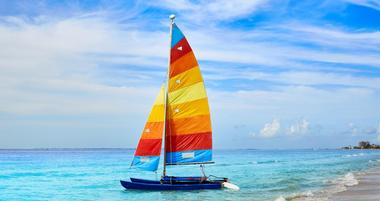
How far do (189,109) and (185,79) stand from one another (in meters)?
1.84

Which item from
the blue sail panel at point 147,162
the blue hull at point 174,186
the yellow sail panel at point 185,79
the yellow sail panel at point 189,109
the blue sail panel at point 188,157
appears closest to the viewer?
the blue hull at point 174,186

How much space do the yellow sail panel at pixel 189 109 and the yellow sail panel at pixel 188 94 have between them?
0.24 metres

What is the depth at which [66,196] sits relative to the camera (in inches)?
1442

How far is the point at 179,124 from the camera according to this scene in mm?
30453

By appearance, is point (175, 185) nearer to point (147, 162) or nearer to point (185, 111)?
point (147, 162)

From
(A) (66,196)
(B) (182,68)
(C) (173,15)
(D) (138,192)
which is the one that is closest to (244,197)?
(D) (138,192)

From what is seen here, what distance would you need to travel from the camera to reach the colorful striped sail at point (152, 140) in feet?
97.3

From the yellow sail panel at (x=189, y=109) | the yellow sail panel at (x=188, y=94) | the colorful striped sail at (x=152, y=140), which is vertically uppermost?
the yellow sail panel at (x=188, y=94)

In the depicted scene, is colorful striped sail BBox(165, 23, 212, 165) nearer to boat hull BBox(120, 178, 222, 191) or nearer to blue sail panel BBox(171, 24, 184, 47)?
blue sail panel BBox(171, 24, 184, 47)

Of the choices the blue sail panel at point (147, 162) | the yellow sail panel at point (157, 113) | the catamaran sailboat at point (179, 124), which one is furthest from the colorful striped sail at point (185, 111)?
the blue sail panel at point (147, 162)

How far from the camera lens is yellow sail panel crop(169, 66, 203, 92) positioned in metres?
30.0

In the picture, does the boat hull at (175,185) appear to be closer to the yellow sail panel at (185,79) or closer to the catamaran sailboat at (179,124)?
the catamaran sailboat at (179,124)

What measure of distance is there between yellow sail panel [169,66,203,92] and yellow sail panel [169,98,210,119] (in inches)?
44.8

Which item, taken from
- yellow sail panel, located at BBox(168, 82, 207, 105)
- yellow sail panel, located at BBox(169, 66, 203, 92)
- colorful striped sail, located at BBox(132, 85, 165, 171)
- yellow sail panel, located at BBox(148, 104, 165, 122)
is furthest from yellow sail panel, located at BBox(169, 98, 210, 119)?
yellow sail panel, located at BBox(169, 66, 203, 92)
